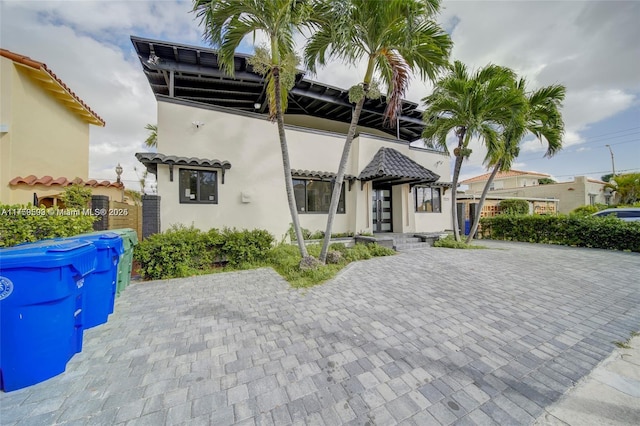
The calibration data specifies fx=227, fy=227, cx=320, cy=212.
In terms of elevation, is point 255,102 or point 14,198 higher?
point 255,102

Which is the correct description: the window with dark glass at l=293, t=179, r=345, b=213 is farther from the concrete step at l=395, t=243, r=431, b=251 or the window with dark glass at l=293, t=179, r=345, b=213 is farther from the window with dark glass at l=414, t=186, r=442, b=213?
the window with dark glass at l=414, t=186, r=442, b=213

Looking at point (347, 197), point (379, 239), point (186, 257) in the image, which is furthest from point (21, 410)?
point (347, 197)

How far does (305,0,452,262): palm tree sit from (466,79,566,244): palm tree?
5.36 meters

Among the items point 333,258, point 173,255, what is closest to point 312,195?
point 333,258

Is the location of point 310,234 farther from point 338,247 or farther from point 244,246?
point 244,246

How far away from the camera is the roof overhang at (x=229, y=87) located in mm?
8258

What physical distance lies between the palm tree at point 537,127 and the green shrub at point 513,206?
8150 mm

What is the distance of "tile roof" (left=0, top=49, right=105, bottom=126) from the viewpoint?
273 inches

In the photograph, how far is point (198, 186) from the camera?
7.98m

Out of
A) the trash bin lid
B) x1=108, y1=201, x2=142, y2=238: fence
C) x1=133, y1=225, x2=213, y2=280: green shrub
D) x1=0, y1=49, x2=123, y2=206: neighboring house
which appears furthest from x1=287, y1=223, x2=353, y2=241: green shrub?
x1=0, y1=49, x2=123, y2=206: neighboring house

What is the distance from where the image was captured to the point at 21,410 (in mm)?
2020

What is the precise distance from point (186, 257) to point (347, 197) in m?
6.99

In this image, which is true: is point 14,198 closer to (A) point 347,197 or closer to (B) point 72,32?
(B) point 72,32

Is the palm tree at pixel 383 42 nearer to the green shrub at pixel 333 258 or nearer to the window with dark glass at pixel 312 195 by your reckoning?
the green shrub at pixel 333 258
